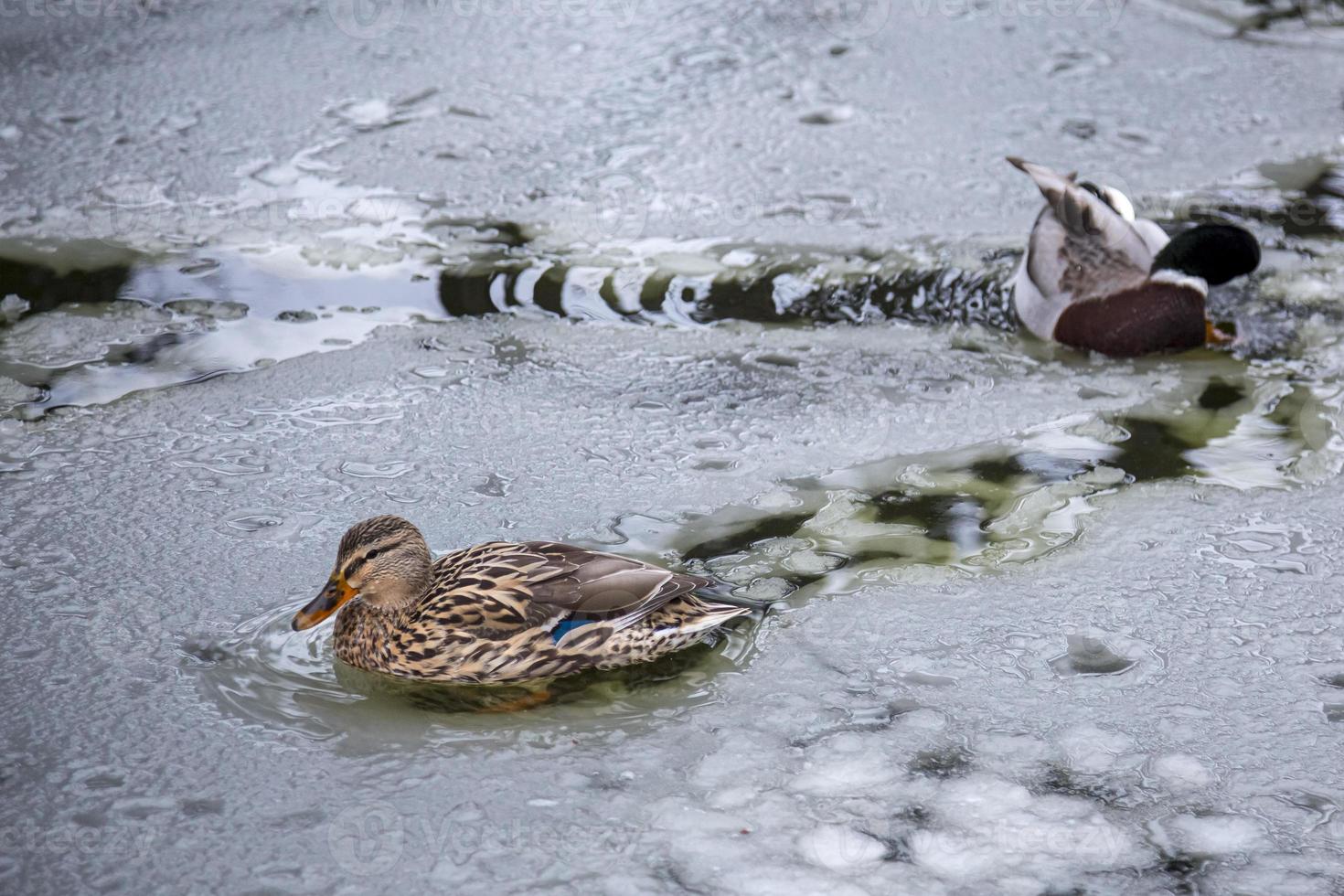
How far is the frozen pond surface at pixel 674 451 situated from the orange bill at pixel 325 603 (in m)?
0.15

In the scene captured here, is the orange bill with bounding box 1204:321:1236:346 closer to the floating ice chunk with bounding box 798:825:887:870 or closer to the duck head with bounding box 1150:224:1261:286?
the duck head with bounding box 1150:224:1261:286

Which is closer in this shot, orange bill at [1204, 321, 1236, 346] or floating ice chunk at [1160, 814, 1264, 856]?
floating ice chunk at [1160, 814, 1264, 856]

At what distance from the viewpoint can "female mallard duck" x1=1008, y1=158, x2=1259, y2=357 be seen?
4.82 m

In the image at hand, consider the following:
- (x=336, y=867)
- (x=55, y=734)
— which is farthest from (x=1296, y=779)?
(x=55, y=734)

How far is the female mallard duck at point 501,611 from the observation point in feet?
9.83

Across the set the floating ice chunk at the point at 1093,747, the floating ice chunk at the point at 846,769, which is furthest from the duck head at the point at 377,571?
the floating ice chunk at the point at 1093,747

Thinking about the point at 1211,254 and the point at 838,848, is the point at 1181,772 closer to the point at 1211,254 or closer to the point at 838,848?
the point at 838,848

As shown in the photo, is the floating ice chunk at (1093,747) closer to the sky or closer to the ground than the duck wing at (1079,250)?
closer to the ground

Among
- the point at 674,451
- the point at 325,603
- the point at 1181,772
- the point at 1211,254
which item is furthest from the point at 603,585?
the point at 1211,254

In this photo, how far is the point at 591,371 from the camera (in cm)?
456

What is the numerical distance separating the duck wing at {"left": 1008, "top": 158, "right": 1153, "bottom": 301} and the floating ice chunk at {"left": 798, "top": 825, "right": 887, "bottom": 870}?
113 inches

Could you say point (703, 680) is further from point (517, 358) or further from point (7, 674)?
point (517, 358)

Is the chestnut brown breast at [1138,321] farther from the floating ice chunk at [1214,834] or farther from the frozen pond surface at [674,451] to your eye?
the floating ice chunk at [1214,834]

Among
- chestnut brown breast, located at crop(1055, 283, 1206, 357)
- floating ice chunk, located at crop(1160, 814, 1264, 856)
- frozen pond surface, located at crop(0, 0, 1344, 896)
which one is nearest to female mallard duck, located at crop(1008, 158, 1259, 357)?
chestnut brown breast, located at crop(1055, 283, 1206, 357)
